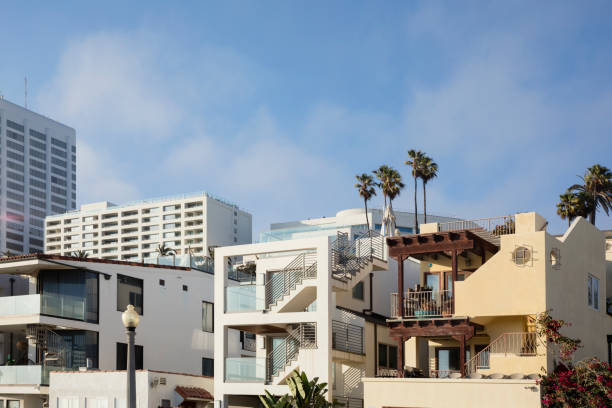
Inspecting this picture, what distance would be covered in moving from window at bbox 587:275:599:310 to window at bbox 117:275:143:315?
853 inches

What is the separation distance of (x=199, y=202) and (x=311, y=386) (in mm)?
151314

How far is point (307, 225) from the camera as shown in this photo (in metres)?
175

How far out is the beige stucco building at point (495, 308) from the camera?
34281mm

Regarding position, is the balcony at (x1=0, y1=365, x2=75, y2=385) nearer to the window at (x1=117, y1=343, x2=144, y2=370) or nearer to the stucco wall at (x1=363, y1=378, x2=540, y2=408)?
the window at (x1=117, y1=343, x2=144, y2=370)

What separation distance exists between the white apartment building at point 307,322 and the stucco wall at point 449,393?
8.12 feet

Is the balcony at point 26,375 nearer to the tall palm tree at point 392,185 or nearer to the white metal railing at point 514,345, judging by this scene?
the white metal railing at point 514,345

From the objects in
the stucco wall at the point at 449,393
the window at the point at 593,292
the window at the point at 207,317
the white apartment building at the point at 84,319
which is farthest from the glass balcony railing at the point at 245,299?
the window at the point at 593,292

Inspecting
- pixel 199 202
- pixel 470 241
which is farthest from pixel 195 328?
pixel 199 202

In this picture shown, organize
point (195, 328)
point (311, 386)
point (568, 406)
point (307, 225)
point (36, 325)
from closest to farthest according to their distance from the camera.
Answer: point (568, 406)
point (311, 386)
point (36, 325)
point (195, 328)
point (307, 225)

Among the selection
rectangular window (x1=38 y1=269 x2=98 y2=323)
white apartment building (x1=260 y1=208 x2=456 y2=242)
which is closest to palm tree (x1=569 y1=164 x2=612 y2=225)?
rectangular window (x1=38 y1=269 x2=98 y2=323)

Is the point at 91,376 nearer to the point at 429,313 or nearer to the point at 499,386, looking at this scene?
the point at 429,313

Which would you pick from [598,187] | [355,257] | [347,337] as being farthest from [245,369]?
[598,187]

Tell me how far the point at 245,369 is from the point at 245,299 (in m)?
3.15

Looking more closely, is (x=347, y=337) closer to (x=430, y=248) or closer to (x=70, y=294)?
(x=430, y=248)
